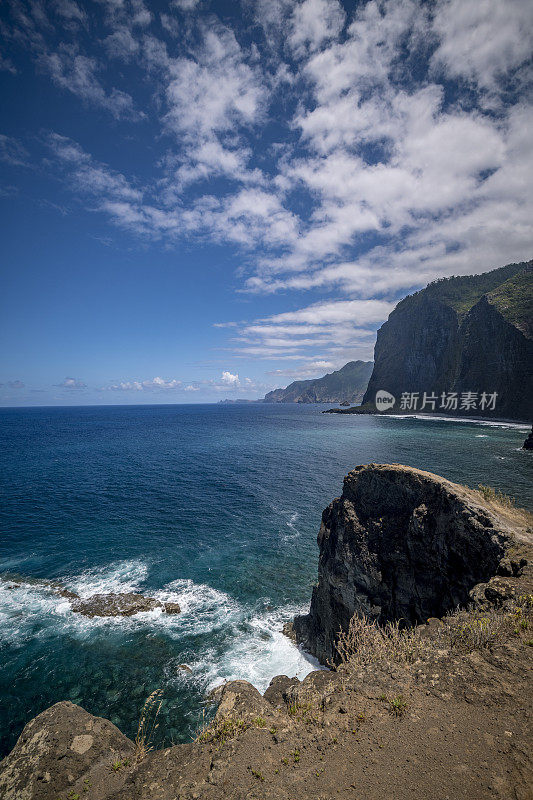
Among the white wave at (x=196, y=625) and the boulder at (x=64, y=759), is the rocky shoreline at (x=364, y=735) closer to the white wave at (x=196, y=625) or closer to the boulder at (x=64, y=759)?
the boulder at (x=64, y=759)

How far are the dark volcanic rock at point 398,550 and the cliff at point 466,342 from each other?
11227cm

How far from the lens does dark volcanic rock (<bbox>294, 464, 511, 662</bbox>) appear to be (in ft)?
40.9

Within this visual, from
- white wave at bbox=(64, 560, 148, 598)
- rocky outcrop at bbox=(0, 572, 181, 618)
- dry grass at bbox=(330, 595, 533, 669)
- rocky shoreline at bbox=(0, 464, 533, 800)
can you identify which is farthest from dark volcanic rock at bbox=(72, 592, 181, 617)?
dry grass at bbox=(330, 595, 533, 669)

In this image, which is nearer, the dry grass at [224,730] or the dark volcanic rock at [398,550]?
the dry grass at [224,730]

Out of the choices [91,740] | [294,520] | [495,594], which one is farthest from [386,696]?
[294,520]

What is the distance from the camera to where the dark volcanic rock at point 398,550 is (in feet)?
→ 40.9

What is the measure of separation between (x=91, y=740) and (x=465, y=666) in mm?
8709

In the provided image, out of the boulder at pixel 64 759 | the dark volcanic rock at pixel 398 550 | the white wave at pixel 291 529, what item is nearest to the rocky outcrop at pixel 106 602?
the dark volcanic rock at pixel 398 550

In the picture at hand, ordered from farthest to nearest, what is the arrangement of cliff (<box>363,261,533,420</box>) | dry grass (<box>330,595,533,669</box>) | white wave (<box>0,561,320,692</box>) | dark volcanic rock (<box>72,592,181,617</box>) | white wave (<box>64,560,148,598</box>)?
cliff (<box>363,261,533,420</box>), white wave (<box>64,560,148,598</box>), dark volcanic rock (<box>72,592,181,617</box>), white wave (<box>0,561,320,692</box>), dry grass (<box>330,595,533,669</box>)

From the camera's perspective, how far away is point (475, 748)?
5.38 m

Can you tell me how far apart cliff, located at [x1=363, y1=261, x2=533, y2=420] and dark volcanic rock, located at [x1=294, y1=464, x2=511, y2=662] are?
368 feet

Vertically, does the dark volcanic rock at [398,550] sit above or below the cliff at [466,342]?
below

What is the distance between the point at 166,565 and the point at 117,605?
5.11 m

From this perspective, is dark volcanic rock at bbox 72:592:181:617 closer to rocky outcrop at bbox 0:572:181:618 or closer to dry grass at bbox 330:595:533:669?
rocky outcrop at bbox 0:572:181:618
